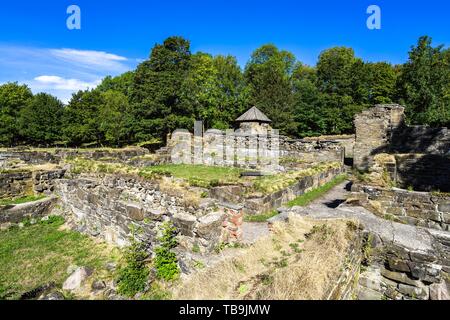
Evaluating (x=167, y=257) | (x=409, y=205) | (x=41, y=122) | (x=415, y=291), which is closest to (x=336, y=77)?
(x=409, y=205)

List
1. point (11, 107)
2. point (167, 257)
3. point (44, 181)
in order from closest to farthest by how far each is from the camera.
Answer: point (167, 257) → point (44, 181) → point (11, 107)

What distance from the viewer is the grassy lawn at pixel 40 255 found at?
6438mm

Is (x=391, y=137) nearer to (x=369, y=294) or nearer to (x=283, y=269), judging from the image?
(x=369, y=294)

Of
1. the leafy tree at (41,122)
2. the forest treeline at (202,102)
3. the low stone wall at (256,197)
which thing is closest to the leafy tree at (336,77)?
the forest treeline at (202,102)

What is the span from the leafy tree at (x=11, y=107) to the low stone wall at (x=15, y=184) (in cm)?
3485

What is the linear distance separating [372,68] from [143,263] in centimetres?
4664

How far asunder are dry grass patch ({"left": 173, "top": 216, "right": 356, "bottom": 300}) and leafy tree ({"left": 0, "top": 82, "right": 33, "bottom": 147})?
152 feet

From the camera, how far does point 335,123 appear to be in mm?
35250

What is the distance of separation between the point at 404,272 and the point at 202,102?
33.3m

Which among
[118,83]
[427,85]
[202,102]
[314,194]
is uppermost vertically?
[118,83]

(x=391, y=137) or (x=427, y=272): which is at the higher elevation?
(x=391, y=137)

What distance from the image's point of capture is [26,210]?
9898 mm

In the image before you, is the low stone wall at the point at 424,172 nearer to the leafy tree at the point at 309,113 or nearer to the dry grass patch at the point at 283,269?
the dry grass patch at the point at 283,269
